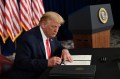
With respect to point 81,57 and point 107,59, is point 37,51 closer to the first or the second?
point 81,57

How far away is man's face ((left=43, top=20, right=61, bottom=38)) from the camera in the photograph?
225cm

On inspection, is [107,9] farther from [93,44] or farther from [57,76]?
[57,76]

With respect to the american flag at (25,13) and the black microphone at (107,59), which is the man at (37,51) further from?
the american flag at (25,13)

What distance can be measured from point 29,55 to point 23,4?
3.10m

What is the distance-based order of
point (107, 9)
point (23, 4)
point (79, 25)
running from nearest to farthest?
point (79, 25) → point (107, 9) → point (23, 4)

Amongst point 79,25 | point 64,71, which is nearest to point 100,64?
point 64,71

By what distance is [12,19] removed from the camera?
5227 mm

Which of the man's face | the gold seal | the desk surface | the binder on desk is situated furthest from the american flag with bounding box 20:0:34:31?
the binder on desk

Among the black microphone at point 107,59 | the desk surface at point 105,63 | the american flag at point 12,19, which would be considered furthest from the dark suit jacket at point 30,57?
the american flag at point 12,19

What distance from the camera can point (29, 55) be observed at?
7.22 feet

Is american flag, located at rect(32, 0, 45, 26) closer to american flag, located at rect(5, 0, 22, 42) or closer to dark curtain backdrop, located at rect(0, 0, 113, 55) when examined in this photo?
american flag, located at rect(5, 0, 22, 42)

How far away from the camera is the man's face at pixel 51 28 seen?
2.25 metres

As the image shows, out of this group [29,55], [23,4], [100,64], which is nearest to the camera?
[100,64]

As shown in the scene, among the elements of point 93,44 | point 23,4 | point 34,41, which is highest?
point 23,4
